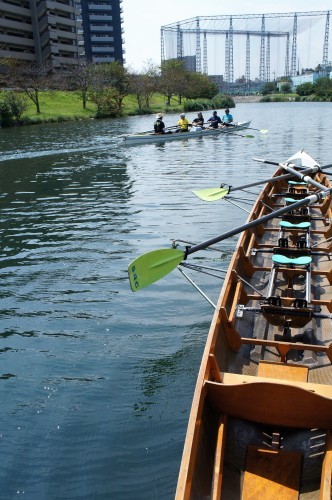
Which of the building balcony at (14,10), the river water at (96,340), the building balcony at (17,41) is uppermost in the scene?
the building balcony at (14,10)

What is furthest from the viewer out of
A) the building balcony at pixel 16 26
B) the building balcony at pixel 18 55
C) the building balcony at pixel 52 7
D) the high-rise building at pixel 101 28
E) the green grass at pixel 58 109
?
the high-rise building at pixel 101 28

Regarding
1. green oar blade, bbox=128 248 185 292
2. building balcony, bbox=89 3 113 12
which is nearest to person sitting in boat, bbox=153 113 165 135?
green oar blade, bbox=128 248 185 292

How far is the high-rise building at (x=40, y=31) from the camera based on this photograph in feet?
281

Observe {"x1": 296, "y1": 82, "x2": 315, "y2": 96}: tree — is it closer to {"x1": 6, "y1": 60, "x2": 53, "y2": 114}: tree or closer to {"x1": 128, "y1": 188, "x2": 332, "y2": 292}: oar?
{"x1": 6, "y1": 60, "x2": 53, "y2": 114}: tree

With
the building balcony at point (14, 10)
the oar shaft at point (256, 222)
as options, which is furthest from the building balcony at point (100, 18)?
the oar shaft at point (256, 222)

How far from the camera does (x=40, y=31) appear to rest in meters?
93.4

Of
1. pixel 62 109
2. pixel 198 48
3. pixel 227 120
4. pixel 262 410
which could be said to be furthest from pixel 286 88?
pixel 262 410

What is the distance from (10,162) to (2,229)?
14705 mm

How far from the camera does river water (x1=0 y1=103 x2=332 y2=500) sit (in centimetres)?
562

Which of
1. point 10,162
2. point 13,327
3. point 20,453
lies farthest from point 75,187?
point 20,453

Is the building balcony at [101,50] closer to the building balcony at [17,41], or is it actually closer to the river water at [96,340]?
the building balcony at [17,41]

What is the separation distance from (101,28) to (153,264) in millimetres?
137527

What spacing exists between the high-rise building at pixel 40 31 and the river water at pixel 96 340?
7764 centimetres

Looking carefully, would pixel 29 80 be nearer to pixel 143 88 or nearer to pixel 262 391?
pixel 143 88
